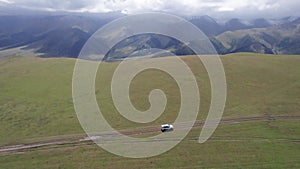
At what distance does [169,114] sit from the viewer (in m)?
62.7

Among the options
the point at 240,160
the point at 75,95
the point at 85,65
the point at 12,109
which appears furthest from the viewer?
the point at 85,65

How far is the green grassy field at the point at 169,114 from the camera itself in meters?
43.6

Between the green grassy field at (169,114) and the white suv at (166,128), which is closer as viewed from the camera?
the green grassy field at (169,114)

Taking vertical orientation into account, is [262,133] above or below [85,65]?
below

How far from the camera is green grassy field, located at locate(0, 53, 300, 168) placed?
143 feet

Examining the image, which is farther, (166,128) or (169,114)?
(169,114)

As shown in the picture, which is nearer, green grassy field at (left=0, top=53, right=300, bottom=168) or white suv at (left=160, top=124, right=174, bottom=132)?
green grassy field at (left=0, top=53, right=300, bottom=168)

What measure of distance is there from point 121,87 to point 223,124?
101 feet

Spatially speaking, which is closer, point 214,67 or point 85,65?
point 214,67

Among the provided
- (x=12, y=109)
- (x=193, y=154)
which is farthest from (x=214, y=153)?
(x=12, y=109)

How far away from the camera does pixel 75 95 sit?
7444cm

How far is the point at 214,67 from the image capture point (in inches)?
3691

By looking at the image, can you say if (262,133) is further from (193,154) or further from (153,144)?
(153,144)

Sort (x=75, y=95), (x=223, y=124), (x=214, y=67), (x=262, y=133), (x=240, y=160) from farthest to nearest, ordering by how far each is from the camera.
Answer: (x=214, y=67) → (x=75, y=95) → (x=223, y=124) → (x=262, y=133) → (x=240, y=160)
